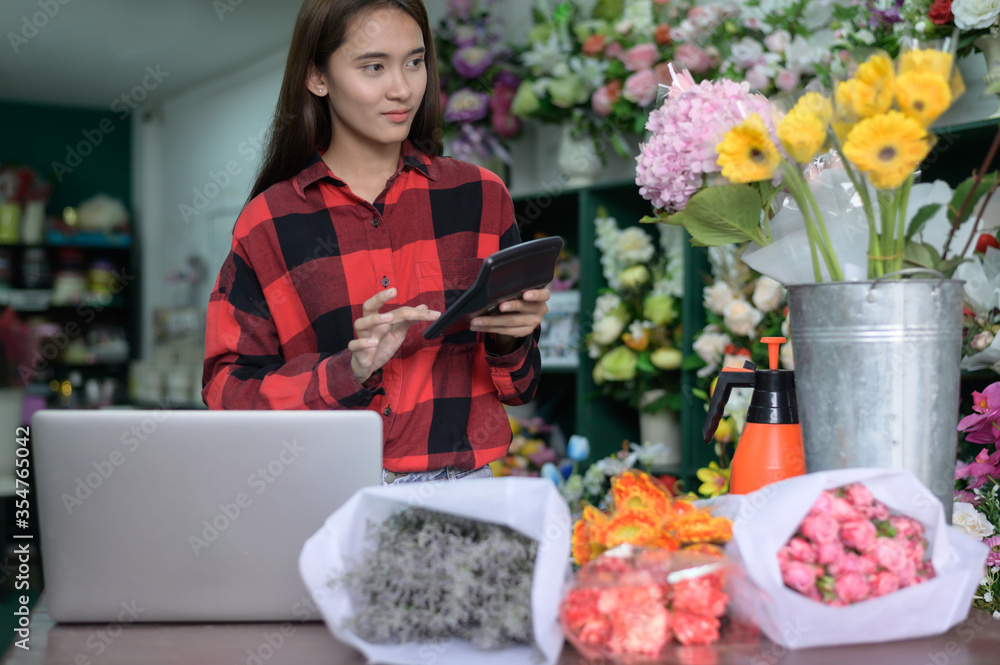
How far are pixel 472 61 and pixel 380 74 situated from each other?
1.64 metres

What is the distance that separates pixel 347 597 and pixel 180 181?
20.9 ft

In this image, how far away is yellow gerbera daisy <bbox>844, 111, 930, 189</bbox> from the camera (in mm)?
817

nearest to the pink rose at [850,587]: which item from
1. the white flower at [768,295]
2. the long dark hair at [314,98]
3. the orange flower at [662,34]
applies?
the long dark hair at [314,98]

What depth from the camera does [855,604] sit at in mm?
746

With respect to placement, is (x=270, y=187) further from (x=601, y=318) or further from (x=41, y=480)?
(x=601, y=318)

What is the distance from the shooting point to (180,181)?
21.5ft

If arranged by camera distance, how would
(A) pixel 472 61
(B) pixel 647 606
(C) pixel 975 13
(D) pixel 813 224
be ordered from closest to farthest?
(B) pixel 647 606 < (D) pixel 813 224 < (C) pixel 975 13 < (A) pixel 472 61

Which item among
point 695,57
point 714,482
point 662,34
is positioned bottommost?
point 714,482

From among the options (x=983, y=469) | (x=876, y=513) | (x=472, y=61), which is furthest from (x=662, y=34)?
(x=876, y=513)

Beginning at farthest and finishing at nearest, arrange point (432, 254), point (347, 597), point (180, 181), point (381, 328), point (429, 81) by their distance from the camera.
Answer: point (180, 181) → point (429, 81) → point (432, 254) → point (381, 328) → point (347, 597)

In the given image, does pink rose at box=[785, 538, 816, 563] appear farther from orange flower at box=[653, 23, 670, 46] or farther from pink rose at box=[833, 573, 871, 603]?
orange flower at box=[653, 23, 670, 46]

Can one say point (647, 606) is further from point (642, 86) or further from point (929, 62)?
point (642, 86)

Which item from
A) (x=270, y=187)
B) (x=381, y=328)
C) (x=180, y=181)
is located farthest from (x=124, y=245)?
(x=381, y=328)

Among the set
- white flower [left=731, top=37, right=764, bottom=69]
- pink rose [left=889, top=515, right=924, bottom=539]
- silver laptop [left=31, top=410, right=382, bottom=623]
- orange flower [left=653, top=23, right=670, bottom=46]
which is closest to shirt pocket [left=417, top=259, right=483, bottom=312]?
silver laptop [left=31, top=410, right=382, bottom=623]
